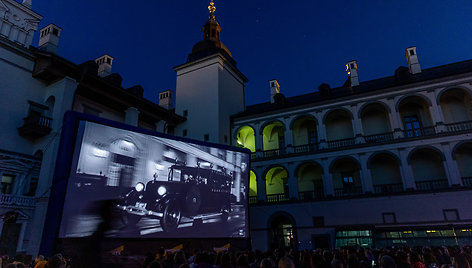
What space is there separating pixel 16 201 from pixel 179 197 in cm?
937

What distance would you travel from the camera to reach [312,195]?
26.1 meters

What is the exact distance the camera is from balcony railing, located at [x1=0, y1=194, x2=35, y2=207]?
53.7ft

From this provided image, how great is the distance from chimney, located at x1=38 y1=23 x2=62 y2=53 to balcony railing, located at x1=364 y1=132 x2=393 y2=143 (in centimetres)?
2515

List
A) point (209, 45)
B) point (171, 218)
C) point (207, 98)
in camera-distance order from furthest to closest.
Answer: point (209, 45) < point (207, 98) < point (171, 218)

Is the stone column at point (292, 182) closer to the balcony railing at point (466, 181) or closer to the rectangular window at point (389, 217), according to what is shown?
the rectangular window at point (389, 217)

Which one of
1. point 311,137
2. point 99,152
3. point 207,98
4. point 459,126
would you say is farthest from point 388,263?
point 207,98

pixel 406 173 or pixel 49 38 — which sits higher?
pixel 49 38

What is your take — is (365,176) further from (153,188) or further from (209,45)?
(209,45)

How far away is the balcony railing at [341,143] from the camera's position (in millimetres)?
25995

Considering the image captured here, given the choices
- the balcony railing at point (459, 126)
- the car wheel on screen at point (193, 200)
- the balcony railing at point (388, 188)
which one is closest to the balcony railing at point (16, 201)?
the car wheel on screen at point (193, 200)

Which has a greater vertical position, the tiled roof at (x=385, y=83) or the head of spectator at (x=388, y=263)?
the tiled roof at (x=385, y=83)

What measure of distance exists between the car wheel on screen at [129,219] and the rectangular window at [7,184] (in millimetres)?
9403

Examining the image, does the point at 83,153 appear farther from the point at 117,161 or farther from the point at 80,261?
the point at 80,261

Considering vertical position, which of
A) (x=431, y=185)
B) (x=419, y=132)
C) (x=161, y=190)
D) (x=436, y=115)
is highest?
(x=436, y=115)
